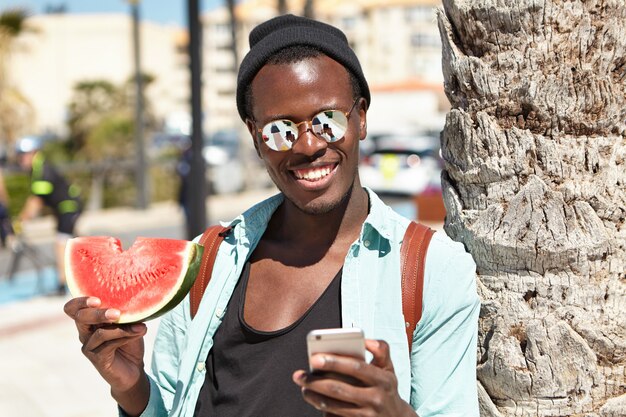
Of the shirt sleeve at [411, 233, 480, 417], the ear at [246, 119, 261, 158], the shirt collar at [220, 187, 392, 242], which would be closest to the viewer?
the shirt sleeve at [411, 233, 480, 417]

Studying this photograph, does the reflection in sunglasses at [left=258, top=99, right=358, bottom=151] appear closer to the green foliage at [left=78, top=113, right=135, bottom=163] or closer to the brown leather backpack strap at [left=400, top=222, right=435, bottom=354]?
the brown leather backpack strap at [left=400, top=222, right=435, bottom=354]

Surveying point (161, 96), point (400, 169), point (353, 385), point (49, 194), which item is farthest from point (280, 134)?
point (161, 96)

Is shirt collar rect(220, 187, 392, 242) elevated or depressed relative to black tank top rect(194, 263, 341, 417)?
elevated

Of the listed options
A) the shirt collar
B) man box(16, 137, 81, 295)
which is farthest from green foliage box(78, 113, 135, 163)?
the shirt collar

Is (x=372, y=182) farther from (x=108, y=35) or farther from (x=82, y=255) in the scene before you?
(x=108, y=35)

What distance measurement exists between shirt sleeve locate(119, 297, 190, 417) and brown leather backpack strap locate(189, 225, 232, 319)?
3 cm

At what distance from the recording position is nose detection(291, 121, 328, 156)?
6.68 feet

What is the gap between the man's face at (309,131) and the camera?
204 centimetres

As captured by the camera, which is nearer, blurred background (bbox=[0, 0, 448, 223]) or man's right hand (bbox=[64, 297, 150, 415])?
man's right hand (bbox=[64, 297, 150, 415])

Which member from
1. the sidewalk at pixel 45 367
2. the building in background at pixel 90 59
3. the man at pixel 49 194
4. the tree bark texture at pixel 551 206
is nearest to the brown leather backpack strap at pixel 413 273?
the tree bark texture at pixel 551 206

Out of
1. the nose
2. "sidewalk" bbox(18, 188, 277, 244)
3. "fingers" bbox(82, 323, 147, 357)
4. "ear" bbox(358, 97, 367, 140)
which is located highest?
"ear" bbox(358, 97, 367, 140)

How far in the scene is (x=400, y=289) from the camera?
1.97m

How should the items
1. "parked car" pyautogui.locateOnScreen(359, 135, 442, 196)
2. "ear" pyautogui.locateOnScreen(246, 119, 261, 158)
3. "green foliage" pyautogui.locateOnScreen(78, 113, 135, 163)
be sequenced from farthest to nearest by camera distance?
"green foliage" pyautogui.locateOnScreen(78, 113, 135, 163)
"parked car" pyautogui.locateOnScreen(359, 135, 442, 196)
"ear" pyautogui.locateOnScreen(246, 119, 261, 158)

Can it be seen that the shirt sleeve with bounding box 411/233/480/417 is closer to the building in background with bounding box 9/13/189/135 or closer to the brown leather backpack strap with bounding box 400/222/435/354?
the brown leather backpack strap with bounding box 400/222/435/354
